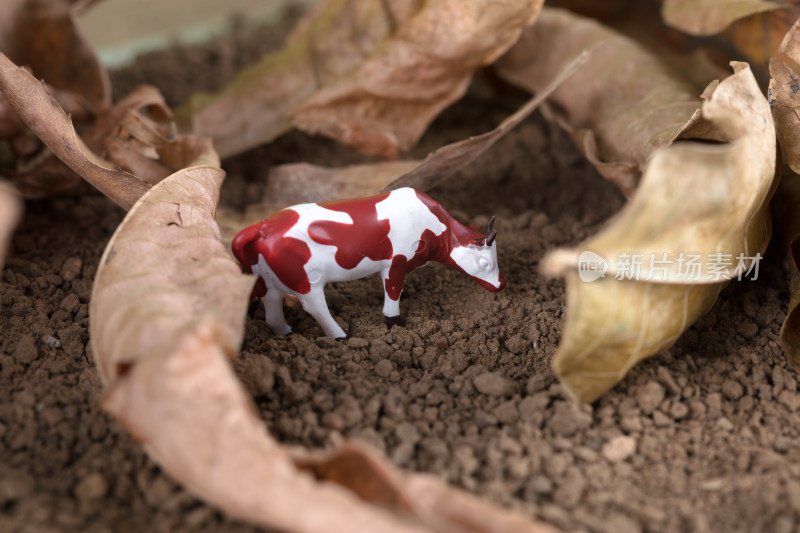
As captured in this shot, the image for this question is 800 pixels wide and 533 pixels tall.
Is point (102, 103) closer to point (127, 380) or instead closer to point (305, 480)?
point (127, 380)

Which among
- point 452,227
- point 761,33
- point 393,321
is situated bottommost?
point 393,321

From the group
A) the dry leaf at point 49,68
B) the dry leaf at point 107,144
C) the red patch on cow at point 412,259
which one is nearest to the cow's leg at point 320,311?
the red patch on cow at point 412,259

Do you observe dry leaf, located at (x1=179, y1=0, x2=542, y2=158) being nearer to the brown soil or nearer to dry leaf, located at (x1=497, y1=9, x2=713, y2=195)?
dry leaf, located at (x1=497, y1=9, x2=713, y2=195)

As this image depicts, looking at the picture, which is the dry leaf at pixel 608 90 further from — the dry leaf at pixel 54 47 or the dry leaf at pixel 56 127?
the dry leaf at pixel 54 47

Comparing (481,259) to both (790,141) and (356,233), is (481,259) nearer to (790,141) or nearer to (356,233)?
(356,233)

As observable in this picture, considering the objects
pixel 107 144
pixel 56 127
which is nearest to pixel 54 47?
pixel 107 144

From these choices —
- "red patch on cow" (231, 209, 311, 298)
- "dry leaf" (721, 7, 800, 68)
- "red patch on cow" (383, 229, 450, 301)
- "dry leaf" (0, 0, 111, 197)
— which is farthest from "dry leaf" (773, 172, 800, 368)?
"dry leaf" (0, 0, 111, 197)
